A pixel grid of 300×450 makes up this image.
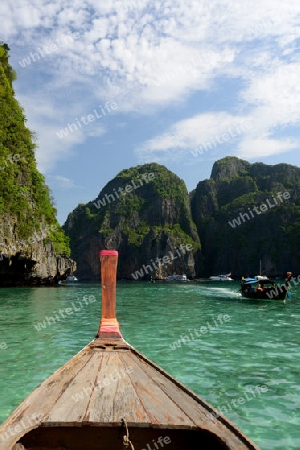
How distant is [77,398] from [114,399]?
14.4 inches

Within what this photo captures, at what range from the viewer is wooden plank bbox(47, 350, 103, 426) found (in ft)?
9.76

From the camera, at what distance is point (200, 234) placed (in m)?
140

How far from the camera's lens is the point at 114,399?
346 centimetres

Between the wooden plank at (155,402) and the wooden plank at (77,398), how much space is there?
1.62ft

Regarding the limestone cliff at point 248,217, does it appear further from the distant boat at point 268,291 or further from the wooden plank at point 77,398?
the wooden plank at point 77,398

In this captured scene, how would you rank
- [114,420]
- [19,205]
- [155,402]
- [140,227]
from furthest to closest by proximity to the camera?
[140,227] → [19,205] → [155,402] → [114,420]

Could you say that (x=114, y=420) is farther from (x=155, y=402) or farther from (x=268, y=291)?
(x=268, y=291)

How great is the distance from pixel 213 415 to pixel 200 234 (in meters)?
138

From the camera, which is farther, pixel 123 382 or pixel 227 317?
pixel 227 317

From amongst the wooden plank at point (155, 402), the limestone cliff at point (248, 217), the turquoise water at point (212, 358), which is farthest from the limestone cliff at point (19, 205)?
the limestone cliff at point (248, 217)

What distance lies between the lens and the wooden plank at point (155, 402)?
299 cm

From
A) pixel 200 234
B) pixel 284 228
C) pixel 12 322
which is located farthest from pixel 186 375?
pixel 200 234

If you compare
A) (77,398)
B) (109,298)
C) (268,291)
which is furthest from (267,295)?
(77,398)

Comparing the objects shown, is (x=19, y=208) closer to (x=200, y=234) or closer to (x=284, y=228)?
(x=284, y=228)
